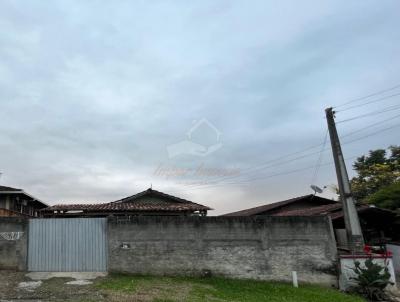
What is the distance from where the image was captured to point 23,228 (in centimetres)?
1220

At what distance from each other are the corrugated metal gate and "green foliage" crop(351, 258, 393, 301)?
8404mm

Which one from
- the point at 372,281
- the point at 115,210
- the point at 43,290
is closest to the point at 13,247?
the point at 43,290

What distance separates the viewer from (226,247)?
491 inches

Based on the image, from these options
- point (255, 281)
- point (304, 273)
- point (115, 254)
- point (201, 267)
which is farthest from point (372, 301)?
point (115, 254)

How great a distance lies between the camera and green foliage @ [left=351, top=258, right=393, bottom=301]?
1139cm

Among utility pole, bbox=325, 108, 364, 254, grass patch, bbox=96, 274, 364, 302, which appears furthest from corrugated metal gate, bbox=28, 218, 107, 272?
utility pole, bbox=325, 108, 364, 254

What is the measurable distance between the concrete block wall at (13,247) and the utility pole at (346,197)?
440 inches

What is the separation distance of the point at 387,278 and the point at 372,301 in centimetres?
92

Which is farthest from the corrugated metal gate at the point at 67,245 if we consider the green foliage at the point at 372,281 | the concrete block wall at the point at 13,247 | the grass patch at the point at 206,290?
the green foliage at the point at 372,281

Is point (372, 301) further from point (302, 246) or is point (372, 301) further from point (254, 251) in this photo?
point (254, 251)

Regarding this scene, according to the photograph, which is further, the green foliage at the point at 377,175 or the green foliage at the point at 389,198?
the green foliage at the point at 377,175

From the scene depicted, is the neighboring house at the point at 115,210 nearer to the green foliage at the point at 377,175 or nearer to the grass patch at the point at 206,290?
the grass patch at the point at 206,290

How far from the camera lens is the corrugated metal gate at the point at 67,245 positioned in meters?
12.1

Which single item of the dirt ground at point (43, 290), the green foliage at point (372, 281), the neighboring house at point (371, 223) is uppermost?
the neighboring house at point (371, 223)
